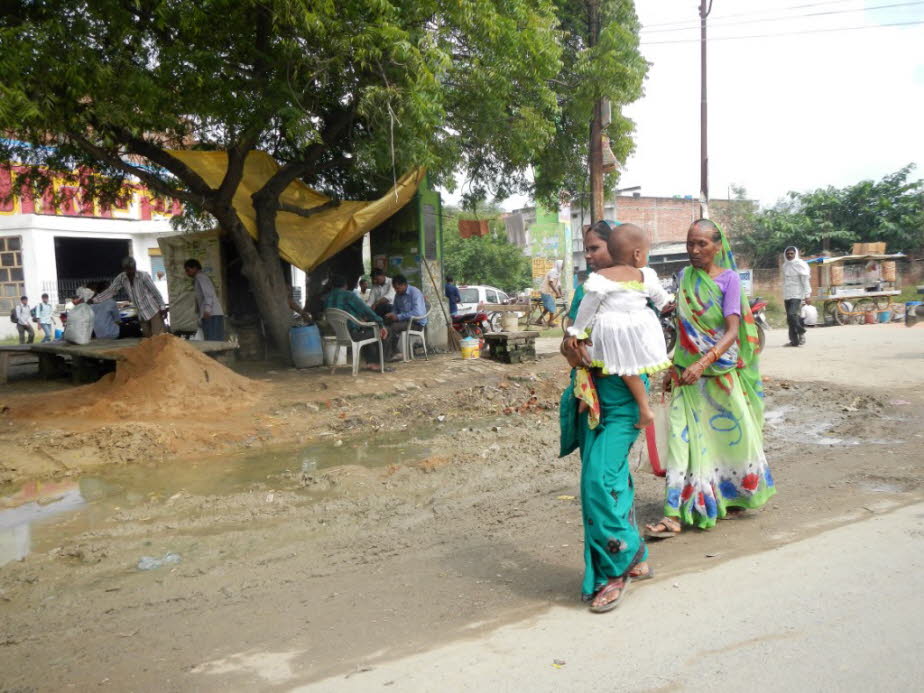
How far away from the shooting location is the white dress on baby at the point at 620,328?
3.10 metres

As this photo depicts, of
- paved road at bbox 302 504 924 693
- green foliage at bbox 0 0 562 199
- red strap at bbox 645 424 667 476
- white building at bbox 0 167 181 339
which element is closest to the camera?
paved road at bbox 302 504 924 693

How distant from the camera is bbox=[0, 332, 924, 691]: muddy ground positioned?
2924 millimetres

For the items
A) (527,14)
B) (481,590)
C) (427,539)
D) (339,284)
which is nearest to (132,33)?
(339,284)

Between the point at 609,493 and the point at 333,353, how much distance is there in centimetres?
812

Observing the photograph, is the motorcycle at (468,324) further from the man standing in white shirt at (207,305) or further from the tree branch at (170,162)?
the tree branch at (170,162)

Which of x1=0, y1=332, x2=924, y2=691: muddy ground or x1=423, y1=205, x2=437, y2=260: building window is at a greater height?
x1=423, y1=205, x2=437, y2=260: building window

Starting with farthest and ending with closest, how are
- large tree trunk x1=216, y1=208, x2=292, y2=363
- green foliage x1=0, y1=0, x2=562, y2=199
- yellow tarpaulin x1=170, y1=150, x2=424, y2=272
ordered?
yellow tarpaulin x1=170, y1=150, x2=424, y2=272
large tree trunk x1=216, y1=208, x2=292, y2=363
green foliage x1=0, y1=0, x2=562, y2=199

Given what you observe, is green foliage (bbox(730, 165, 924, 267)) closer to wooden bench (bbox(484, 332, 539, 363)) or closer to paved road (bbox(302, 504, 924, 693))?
wooden bench (bbox(484, 332, 539, 363))

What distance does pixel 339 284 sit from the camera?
10.4m

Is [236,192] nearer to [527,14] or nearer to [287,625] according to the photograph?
[527,14]

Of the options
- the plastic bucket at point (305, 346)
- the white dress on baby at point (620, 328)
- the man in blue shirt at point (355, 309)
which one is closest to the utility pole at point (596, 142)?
the man in blue shirt at point (355, 309)

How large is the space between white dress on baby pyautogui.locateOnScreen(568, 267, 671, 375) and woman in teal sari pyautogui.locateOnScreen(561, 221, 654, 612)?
8 cm

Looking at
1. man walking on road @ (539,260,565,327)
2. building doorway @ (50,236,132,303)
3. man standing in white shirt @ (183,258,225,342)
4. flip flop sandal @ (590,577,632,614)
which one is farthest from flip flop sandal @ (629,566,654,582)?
building doorway @ (50,236,132,303)

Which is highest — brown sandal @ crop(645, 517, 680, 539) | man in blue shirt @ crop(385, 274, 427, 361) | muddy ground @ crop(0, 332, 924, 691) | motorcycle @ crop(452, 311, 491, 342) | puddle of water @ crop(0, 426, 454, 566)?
man in blue shirt @ crop(385, 274, 427, 361)
